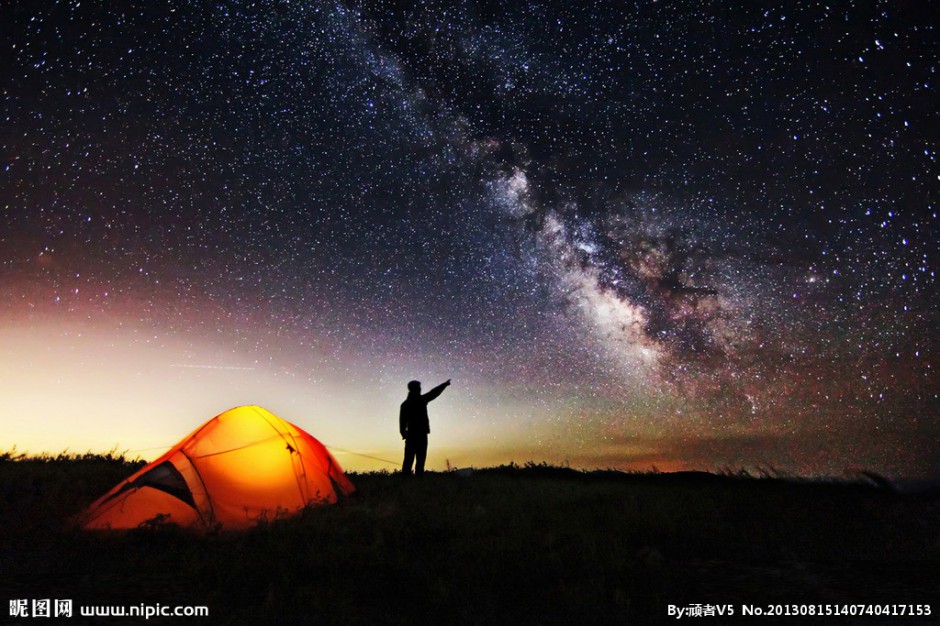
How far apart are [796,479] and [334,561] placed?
442 inches

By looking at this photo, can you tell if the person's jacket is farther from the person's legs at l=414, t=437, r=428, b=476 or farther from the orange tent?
the orange tent

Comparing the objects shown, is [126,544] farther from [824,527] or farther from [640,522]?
[824,527]

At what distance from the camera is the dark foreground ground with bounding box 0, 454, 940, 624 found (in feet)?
14.1

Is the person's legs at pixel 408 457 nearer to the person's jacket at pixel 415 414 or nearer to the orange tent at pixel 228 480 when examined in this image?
the person's jacket at pixel 415 414

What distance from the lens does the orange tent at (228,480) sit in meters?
7.07

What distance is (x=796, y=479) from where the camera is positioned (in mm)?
12203

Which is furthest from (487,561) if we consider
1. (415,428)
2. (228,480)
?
(415,428)

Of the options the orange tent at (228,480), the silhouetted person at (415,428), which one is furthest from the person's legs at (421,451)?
the orange tent at (228,480)

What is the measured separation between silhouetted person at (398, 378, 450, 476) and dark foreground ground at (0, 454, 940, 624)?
11.9ft

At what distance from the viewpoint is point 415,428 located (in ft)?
41.1

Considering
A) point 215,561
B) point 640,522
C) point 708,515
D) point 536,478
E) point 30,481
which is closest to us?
point 215,561

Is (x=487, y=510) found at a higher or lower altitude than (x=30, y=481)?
lower

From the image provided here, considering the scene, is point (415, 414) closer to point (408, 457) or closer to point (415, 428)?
point (415, 428)

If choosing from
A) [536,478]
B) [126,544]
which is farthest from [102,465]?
[536,478]
